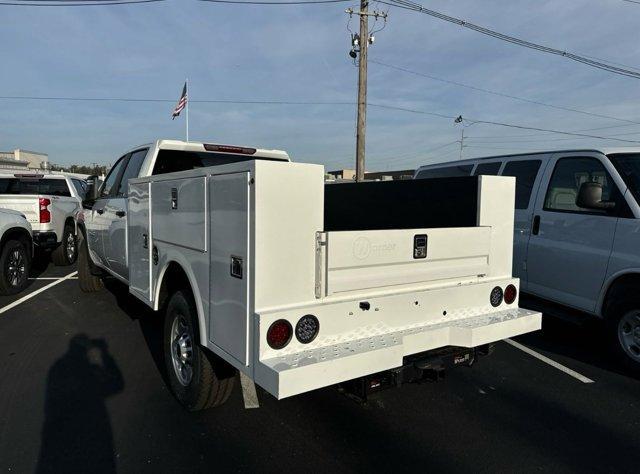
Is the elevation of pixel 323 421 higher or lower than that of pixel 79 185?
lower

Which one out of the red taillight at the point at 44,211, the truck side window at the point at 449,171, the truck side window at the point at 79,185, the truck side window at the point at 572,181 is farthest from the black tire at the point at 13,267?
the truck side window at the point at 572,181

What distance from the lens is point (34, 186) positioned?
1180 cm

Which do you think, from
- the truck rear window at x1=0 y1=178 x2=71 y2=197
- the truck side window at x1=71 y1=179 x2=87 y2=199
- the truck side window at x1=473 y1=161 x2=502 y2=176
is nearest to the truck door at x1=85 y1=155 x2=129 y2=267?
the truck side window at x1=473 y1=161 x2=502 y2=176

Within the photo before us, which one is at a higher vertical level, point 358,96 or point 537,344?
point 358,96

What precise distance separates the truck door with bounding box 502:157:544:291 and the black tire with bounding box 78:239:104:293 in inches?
237

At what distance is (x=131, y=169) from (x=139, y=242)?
142cm

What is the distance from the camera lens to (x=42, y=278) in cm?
941

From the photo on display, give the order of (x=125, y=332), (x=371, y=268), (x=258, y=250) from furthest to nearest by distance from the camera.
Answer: (x=125, y=332) → (x=371, y=268) → (x=258, y=250)

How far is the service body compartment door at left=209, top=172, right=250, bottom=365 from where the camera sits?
258 cm

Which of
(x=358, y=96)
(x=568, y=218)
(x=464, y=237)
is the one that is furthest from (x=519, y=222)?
(x=358, y=96)

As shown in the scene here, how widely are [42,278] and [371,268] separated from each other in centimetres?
864

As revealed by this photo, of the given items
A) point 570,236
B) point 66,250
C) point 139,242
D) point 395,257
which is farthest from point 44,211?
point 570,236

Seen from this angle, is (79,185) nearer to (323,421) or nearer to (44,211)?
(44,211)

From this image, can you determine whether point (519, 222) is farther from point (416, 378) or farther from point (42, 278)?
point (42, 278)
